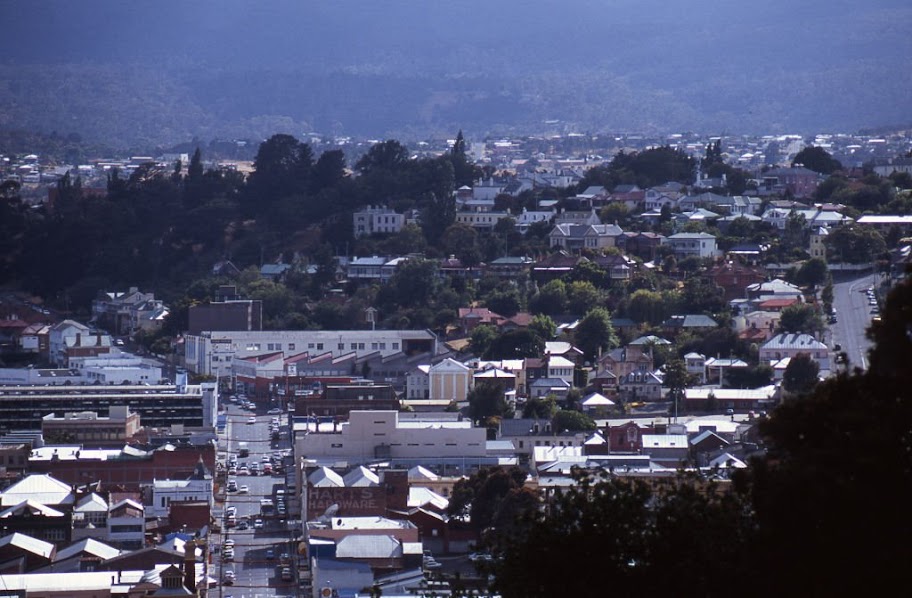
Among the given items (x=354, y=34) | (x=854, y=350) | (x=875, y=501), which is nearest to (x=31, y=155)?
(x=354, y=34)

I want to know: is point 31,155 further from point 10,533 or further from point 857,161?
point 10,533

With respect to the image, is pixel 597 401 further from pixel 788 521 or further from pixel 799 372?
pixel 788 521

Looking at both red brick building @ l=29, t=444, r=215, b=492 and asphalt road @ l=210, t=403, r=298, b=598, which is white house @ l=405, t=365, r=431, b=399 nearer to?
asphalt road @ l=210, t=403, r=298, b=598

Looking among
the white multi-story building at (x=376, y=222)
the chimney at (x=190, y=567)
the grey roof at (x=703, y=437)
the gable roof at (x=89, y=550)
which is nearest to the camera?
the chimney at (x=190, y=567)

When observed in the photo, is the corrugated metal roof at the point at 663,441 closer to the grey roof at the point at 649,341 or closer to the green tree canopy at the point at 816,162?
the grey roof at the point at 649,341

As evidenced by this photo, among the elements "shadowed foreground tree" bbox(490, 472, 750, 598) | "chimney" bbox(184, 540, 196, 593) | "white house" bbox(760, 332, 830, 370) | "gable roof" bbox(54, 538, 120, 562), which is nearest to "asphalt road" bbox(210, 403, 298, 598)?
"chimney" bbox(184, 540, 196, 593)

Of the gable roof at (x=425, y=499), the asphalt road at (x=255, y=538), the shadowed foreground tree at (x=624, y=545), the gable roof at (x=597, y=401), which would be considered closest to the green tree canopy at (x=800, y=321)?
the gable roof at (x=597, y=401)

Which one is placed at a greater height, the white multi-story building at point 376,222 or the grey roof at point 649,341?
the white multi-story building at point 376,222
